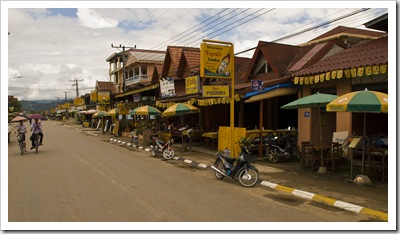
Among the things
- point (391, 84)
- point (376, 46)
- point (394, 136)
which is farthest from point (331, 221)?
point (376, 46)

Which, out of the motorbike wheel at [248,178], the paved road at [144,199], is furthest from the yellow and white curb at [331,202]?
the motorbike wheel at [248,178]

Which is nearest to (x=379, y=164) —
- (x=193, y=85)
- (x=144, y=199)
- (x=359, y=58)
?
(x=359, y=58)

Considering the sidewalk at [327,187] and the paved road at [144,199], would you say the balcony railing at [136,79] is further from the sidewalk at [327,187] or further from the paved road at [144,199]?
the paved road at [144,199]

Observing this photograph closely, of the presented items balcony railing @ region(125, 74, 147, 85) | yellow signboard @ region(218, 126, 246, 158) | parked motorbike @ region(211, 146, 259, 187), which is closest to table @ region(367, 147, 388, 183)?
parked motorbike @ region(211, 146, 259, 187)

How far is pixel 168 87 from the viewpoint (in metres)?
23.7

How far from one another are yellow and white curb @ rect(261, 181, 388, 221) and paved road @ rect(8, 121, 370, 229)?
0.72ft

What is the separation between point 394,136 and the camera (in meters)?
7.68

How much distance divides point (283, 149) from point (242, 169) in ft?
14.8

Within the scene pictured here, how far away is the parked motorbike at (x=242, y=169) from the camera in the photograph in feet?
30.7

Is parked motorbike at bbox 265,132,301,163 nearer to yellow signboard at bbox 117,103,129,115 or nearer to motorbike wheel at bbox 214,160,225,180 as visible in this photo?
motorbike wheel at bbox 214,160,225,180

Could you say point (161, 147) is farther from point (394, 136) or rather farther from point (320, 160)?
point (394, 136)

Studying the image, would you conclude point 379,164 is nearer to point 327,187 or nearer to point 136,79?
point 327,187

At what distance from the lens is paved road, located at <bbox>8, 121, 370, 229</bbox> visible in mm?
6383

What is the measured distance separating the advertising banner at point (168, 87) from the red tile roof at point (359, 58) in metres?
11.5
